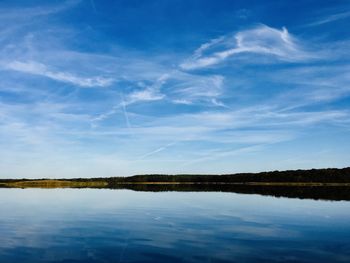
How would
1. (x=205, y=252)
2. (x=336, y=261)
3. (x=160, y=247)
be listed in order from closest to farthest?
(x=336, y=261) → (x=205, y=252) → (x=160, y=247)

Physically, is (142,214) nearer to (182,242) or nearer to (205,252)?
(182,242)

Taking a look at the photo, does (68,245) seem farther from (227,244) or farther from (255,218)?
(255,218)

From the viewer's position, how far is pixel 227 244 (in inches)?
939

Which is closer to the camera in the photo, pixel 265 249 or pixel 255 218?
pixel 265 249

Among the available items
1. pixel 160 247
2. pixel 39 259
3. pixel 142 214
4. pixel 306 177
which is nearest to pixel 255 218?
pixel 142 214

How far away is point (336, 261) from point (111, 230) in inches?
635

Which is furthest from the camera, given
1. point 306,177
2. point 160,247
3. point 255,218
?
point 306,177

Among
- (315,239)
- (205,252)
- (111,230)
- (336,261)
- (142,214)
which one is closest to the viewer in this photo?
(336,261)

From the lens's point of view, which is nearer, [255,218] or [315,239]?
[315,239]

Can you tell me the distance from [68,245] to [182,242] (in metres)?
6.61

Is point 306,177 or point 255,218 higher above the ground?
point 306,177

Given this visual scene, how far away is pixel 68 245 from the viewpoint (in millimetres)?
23422

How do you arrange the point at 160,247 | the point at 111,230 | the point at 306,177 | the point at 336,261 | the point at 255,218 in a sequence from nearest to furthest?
the point at 336,261 < the point at 160,247 < the point at 111,230 < the point at 255,218 < the point at 306,177

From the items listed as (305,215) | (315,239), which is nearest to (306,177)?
(305,215)
